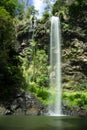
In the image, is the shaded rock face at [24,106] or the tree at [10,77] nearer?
the shaded rock face at [24,106]

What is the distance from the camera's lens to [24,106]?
32.8m

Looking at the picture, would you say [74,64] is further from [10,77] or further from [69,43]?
[10,77]

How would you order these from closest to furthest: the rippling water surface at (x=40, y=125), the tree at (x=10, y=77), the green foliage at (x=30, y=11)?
1. the rippling water surface at (x=40, y=125)
2. the tree at (x=10, y=77)
3. the green foliage at (x=30, y=11)

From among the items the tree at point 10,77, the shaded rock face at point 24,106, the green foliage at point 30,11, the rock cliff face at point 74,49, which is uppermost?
the green foliage at point 30,11

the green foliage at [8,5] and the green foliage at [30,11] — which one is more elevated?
the green foliage at [30,11]

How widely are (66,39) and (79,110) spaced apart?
17786mm

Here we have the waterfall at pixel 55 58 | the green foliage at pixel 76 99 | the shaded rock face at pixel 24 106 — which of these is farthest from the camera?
the waterfall at pixel 55 58

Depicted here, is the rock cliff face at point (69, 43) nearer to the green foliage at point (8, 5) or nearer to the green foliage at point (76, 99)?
the green foliage at point (76, 99)

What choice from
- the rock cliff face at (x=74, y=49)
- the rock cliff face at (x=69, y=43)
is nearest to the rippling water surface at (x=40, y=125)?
the rock cliff face at (x=74, y=49)

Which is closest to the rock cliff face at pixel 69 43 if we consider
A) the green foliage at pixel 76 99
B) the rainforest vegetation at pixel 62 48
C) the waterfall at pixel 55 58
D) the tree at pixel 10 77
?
the rainforest vegetation at pixel 62 48

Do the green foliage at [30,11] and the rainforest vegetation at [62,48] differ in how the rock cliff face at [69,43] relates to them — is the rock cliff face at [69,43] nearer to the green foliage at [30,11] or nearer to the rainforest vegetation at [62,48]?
the rainforest vegetation at [62,48]

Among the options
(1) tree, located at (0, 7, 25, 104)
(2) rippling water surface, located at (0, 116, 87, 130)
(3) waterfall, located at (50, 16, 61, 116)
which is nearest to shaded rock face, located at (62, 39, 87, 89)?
(3) waterfall, located at (50, 16, 61, 116)

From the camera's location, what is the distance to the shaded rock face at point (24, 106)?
105ft

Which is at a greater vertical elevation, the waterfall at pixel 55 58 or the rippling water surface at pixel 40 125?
the waterfall at pixel 55 58
